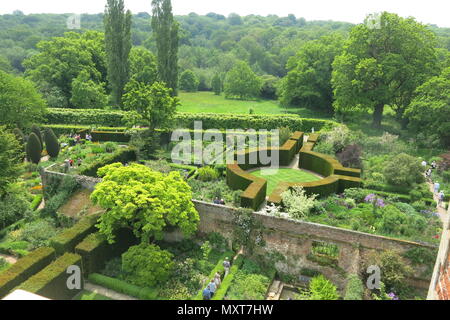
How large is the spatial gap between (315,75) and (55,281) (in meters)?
46.1

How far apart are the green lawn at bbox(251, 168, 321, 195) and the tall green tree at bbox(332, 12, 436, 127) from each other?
610 inches

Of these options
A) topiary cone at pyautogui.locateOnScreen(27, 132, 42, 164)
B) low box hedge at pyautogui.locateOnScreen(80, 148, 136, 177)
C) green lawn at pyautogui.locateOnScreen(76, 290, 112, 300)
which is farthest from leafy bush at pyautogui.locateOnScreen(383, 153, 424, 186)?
topiary cone at pyautogui.locateOnScreen(27, 132, 42, 164)

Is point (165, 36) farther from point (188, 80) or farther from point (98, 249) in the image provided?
point (188, 80)

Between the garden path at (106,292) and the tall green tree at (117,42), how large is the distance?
115 ft

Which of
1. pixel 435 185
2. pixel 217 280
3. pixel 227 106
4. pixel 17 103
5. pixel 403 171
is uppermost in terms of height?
pixel 17 103

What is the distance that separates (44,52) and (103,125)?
18.7 metres

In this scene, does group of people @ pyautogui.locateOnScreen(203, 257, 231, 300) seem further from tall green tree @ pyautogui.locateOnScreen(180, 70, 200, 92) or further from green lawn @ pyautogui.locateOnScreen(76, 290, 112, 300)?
tall green tree @ pyautogui.locateOnScreen(180, 70, 200, 92)

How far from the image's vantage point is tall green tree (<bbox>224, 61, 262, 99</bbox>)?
72500 mm

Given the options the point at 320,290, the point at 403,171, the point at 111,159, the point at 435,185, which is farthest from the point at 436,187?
the point at 111,159

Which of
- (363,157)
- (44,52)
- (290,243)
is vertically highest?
(44,52)

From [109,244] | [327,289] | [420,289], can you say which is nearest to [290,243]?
[327,289]

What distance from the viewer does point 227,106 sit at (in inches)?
2554
